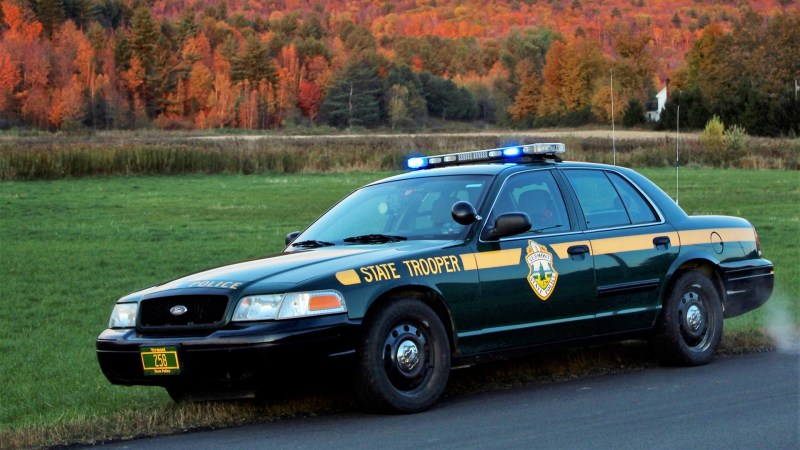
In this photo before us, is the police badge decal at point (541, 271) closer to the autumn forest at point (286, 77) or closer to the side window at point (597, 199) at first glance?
the side window at point (597, 199)

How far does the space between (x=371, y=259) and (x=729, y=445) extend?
2383 millimetres

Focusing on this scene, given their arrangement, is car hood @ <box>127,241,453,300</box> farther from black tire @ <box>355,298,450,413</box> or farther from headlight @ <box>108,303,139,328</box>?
black tire @ <box>355,298,450,413</box>

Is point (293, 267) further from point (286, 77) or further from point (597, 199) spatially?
point (286, 77)

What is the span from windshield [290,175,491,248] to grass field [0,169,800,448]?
1136 mm

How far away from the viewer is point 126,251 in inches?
880

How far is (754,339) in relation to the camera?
1055cm

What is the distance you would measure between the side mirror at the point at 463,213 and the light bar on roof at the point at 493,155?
0.89 meters

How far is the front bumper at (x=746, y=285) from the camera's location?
32.4 feet

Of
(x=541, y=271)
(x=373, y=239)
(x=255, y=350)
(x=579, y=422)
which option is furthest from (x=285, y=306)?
(x=541, y=271)

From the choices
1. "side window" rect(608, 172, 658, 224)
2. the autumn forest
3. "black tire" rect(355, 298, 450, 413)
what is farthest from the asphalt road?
the autumn forest

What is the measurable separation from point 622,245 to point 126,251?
1461cm

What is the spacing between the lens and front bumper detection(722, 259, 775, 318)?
32.4 ft

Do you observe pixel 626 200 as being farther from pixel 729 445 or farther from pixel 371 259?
pixel 729 445

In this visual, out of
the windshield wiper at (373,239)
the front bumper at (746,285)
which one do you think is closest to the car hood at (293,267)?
the windshield wiper at (373,239)
